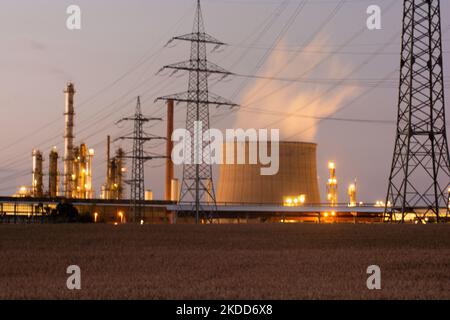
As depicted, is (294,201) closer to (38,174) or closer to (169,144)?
(169,144)

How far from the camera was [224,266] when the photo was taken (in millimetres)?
14578

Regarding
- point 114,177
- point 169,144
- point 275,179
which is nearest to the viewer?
point 275,179

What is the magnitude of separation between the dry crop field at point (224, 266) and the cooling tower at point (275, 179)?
106ft

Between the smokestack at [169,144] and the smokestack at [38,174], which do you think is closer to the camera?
the smokestack at [169,144]

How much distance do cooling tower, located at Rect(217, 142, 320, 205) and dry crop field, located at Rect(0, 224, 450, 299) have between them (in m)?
32.3

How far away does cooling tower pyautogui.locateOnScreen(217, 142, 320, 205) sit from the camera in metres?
56.9

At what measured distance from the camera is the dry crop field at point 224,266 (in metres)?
10.7

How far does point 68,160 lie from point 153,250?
70.5 metres

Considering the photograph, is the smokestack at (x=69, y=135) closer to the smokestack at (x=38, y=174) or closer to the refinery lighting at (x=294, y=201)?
the smokestack at (x=38, y=174)

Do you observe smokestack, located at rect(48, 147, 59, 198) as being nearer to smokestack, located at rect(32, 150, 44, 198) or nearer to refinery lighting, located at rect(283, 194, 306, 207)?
smokestack, located at rect(32, 150, 44, 198)

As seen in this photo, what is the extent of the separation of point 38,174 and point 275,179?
45503 mm

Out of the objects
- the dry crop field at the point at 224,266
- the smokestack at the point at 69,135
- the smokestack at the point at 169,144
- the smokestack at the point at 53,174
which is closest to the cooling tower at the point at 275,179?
the smokestack at the point at 169,144

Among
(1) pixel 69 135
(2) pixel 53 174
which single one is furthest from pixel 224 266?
(2) pixel 53 174
